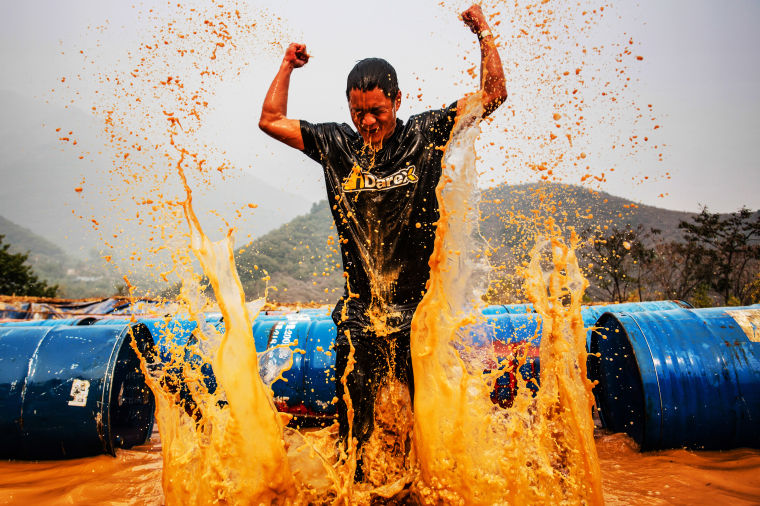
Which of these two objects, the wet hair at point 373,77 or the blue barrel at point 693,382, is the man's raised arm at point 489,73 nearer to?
→ the wet hair at point 373,77

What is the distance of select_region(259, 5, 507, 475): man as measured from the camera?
6.28ft

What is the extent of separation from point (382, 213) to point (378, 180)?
0.16 metres

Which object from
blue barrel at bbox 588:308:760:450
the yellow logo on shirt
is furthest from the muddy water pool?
the yellow logo on shirt

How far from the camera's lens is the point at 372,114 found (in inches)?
76.4

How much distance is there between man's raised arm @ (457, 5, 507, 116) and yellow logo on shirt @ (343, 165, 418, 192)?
402mm

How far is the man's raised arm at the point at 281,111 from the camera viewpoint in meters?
2.06

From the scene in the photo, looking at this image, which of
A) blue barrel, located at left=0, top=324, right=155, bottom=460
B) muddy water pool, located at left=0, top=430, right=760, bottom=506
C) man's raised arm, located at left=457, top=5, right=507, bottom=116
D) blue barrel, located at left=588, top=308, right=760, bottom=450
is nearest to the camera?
man's raised arm, located at left=457, top=5, right=507, bottom=116

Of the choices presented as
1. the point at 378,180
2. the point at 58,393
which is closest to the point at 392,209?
the point at 378,180

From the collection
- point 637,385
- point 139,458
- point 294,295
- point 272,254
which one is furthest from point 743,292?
point 272,254

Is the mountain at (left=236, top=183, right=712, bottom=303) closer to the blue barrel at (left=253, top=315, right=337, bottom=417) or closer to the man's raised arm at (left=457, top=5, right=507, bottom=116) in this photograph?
the blue barrel at (left=253, top=315, right=337, bottom=417)

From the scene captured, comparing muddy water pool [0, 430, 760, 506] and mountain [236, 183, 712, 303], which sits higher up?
mountain [236, 183, 712, 303]

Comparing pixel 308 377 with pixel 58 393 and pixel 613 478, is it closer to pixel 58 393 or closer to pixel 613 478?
pixel 58 393

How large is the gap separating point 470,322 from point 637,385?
2.53 m

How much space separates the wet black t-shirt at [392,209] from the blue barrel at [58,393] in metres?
2.74
